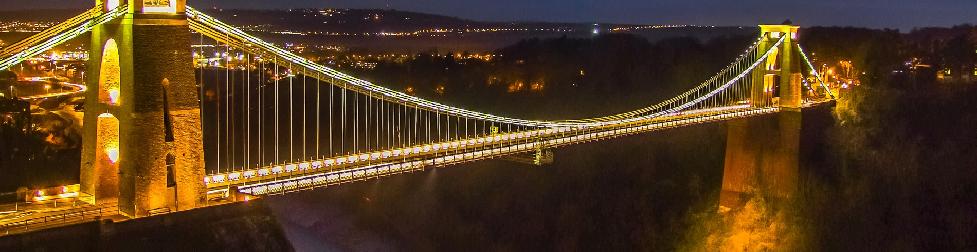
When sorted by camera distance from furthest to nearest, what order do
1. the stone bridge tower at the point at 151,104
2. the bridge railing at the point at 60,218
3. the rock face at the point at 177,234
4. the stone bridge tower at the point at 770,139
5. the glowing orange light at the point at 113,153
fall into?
the stone bridge tower at the point at 770,139 < the glowing orange light at the point at 113,153 < the stone bridge tower at the point at 151,104 < the bridge railing at the point at 60,218 < the rock face at the point at 177,234

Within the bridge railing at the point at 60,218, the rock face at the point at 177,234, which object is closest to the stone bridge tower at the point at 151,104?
the bridge railing at the point at 60,218

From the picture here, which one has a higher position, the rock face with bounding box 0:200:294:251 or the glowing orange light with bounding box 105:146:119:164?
the glowing orange light with bounding box 105:146:119:164

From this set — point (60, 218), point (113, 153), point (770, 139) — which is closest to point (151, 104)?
point (113, 153)

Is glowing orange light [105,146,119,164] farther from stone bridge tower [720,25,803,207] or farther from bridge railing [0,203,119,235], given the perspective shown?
stone bridge tower [720,25,803,207]

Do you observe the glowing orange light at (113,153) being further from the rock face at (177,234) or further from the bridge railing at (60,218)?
the rock face at (177,234)

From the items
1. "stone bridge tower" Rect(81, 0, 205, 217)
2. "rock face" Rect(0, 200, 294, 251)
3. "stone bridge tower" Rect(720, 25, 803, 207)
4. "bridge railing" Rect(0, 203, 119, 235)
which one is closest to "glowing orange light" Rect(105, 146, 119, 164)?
"stone bridge tower" Rect(81, 0, 205, 217)

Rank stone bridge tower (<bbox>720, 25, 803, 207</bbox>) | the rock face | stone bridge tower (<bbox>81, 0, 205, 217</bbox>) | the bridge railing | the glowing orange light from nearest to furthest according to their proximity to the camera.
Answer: the rock face, the bridge railing, stone bridge tower (<bbox>81, 0, 205, 217</bbox>), the glowing orange light, stone bridge tower (<bbox>720, 25, 803, 207</bbox>)

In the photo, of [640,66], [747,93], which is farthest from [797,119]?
[640,66]
